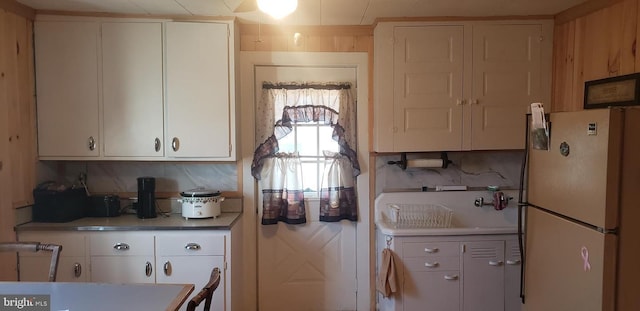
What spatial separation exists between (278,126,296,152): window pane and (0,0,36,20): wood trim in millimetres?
1860

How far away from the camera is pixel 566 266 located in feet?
6.11

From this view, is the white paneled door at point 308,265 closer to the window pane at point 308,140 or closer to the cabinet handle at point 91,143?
the window pane at point 308,140

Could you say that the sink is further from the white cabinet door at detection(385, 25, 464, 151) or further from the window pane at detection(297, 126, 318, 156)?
the window pane at detection(297, 126, 318, 156)

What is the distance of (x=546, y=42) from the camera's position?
2.81 m

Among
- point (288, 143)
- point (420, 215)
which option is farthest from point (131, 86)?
point (420, 215)

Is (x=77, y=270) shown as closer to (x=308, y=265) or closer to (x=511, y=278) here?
(x=308, y=265)

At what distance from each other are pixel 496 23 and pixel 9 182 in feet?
11.1

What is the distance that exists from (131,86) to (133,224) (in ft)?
3.06

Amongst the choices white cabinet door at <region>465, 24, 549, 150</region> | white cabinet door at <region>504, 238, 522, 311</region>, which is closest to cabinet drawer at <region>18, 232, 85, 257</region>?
white cabinet door at <region>465, 24, 549, 150</region>

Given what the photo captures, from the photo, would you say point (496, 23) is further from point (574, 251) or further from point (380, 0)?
point (574, 251)

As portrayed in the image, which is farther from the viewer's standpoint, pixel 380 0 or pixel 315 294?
pixel 315 294

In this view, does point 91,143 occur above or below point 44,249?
above

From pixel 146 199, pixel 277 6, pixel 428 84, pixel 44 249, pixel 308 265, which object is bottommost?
pixel 308 265

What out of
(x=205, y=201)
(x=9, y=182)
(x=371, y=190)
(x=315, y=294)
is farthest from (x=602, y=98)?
(x=9, y=182)
